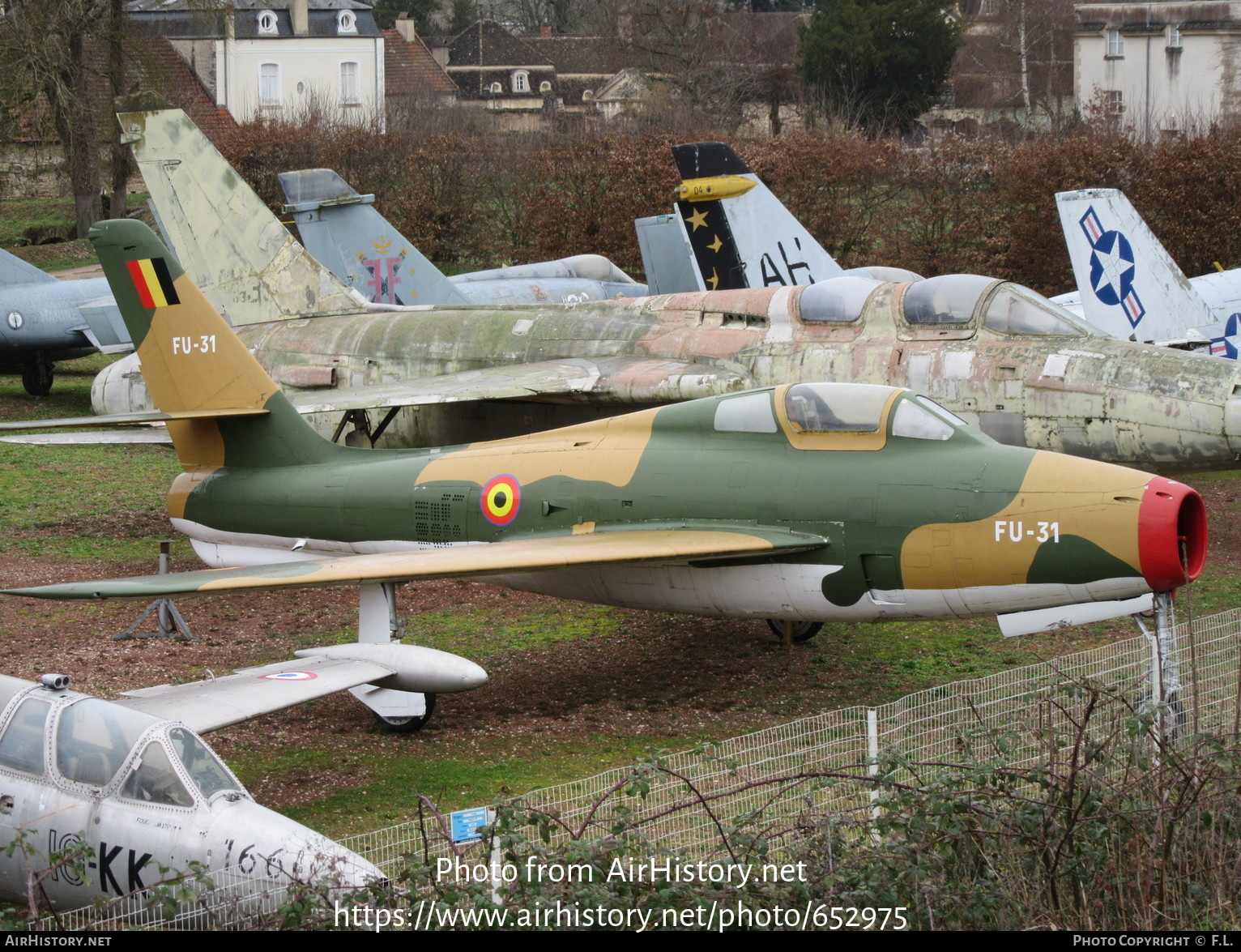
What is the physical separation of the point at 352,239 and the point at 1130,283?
11.0 meters

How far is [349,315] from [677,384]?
5.00 m

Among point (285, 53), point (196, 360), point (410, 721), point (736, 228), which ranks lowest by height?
point (410, 721)

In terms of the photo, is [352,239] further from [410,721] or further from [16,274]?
[410,721]

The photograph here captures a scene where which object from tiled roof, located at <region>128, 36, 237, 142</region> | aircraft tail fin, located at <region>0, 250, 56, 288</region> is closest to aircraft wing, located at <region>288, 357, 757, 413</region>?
aircraft tail fin, located at <region>0, 250, 56, 288</region>

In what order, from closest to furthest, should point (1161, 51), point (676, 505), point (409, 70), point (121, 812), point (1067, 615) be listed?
point (121, 812), point (1067, 615), point (676, 505), point (1161, 51), point (409, 70)

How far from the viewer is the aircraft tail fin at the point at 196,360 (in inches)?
487

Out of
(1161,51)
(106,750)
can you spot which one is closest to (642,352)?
(106,750)

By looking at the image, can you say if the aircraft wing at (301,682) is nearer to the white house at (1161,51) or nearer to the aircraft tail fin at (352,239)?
the aircraft tail fin at (352,239)

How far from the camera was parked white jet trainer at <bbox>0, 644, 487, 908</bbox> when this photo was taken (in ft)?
21.8

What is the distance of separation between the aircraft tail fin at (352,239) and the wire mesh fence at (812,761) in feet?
38.8

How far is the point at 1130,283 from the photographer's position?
18.6 m

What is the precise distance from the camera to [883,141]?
33.0 meters

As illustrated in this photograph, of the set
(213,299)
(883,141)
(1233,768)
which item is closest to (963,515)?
(1233,768)

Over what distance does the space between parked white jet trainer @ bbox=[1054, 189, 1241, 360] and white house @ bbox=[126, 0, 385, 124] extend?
145 feet
